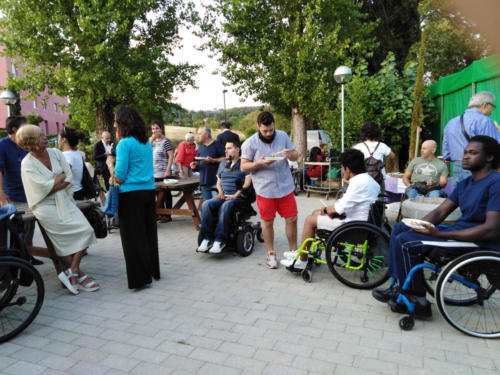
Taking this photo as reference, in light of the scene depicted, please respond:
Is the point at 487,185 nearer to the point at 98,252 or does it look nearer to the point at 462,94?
the point at 98,252

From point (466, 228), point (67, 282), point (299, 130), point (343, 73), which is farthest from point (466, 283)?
point (299, 130)

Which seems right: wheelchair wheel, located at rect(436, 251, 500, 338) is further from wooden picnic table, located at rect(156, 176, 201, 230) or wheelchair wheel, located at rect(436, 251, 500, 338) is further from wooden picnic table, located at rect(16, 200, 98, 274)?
wooden picnic table, located at rect(156, 176, 201, 230)

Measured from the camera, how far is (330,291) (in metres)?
3.89

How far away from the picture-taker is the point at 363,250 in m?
3.76

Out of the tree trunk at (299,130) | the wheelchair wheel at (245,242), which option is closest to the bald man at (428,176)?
the wheelchair wheel at (245,242)

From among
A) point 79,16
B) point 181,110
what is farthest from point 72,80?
point 181,110

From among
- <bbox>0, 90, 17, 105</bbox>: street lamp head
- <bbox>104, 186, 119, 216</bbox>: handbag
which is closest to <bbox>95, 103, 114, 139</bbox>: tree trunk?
<bbox>0, 90, 17, 105</bbox>: street lamp head

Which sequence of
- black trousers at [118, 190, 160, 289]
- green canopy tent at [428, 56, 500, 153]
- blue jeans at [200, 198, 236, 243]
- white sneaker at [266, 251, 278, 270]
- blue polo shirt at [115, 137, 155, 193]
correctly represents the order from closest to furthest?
blue polo shirt at [115, 137, 155, 193] → black trousers at [118, 190, 160, 289] → white sneaker at [266, 251, 278, 270] → blue jeans at [200, 198, 236, 243] → green canopy tent at [428, 56, 500, 153]

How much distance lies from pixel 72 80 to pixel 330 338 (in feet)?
47.4

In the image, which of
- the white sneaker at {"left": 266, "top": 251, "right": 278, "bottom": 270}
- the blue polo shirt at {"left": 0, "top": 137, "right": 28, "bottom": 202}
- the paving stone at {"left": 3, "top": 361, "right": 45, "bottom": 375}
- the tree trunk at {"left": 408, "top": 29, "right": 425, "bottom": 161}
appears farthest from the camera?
the tree trunk at {"left": 408, "top": 29, "right": 425, "bottom": 161}

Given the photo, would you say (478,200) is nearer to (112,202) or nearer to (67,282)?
(112,202)

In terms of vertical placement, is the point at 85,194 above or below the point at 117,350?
above

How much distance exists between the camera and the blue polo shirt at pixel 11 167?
Answer: 14.2 ft

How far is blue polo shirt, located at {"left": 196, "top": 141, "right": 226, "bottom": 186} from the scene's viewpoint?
6418 millimetres
